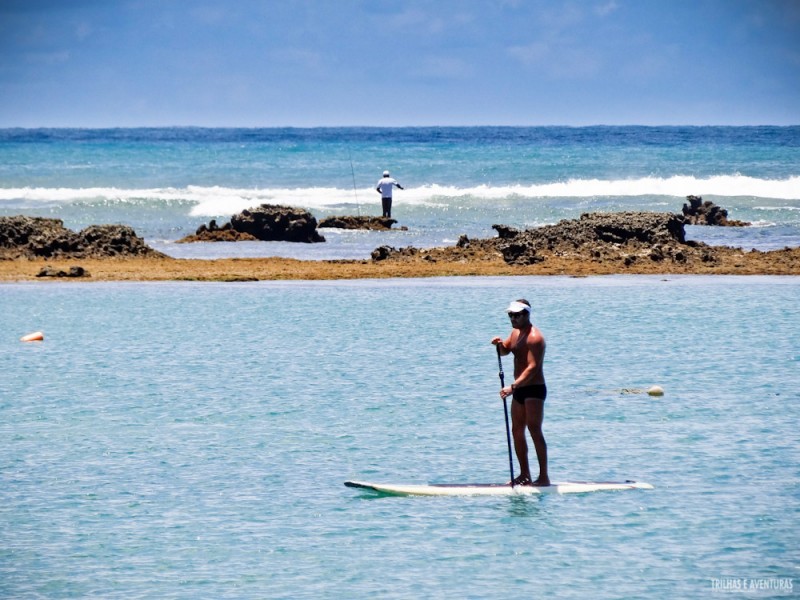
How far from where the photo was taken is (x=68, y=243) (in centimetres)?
3148

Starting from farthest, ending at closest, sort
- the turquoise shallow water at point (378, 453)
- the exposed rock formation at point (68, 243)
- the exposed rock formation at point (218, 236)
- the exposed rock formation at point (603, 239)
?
the exposed rock formation at point (218, 236), the exposed rock formation at point (68, 243), the exposed rock formation at point (603, 239), the turquoise shallow water at point (378, 453)

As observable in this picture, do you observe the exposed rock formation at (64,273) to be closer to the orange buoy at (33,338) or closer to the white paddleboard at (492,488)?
Answer: the orange buoy at (33,338)

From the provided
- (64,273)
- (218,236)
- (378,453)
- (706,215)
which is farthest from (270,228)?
(378,453)

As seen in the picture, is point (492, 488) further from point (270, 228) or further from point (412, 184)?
point (412, 184)

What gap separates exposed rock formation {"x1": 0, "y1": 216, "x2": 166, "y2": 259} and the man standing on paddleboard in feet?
69.1

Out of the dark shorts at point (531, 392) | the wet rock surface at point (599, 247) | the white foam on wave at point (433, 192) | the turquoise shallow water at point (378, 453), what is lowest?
the turquoise shallow water at point (378, 453)

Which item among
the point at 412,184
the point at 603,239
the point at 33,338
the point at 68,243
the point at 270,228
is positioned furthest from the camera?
the point at 412,184

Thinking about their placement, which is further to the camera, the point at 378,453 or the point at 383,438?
the point at 383,438

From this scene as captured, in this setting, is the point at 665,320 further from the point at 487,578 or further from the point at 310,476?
the point at 487,578

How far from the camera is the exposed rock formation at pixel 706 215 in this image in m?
38.9

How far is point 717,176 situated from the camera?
2442 inches

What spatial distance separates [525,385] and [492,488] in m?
0.94

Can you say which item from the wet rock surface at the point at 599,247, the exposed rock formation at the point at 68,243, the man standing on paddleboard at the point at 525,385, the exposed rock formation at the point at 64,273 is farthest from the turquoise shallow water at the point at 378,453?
the exposed rock formation at the point at 68,243

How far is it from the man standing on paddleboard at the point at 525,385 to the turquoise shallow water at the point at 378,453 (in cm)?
44
